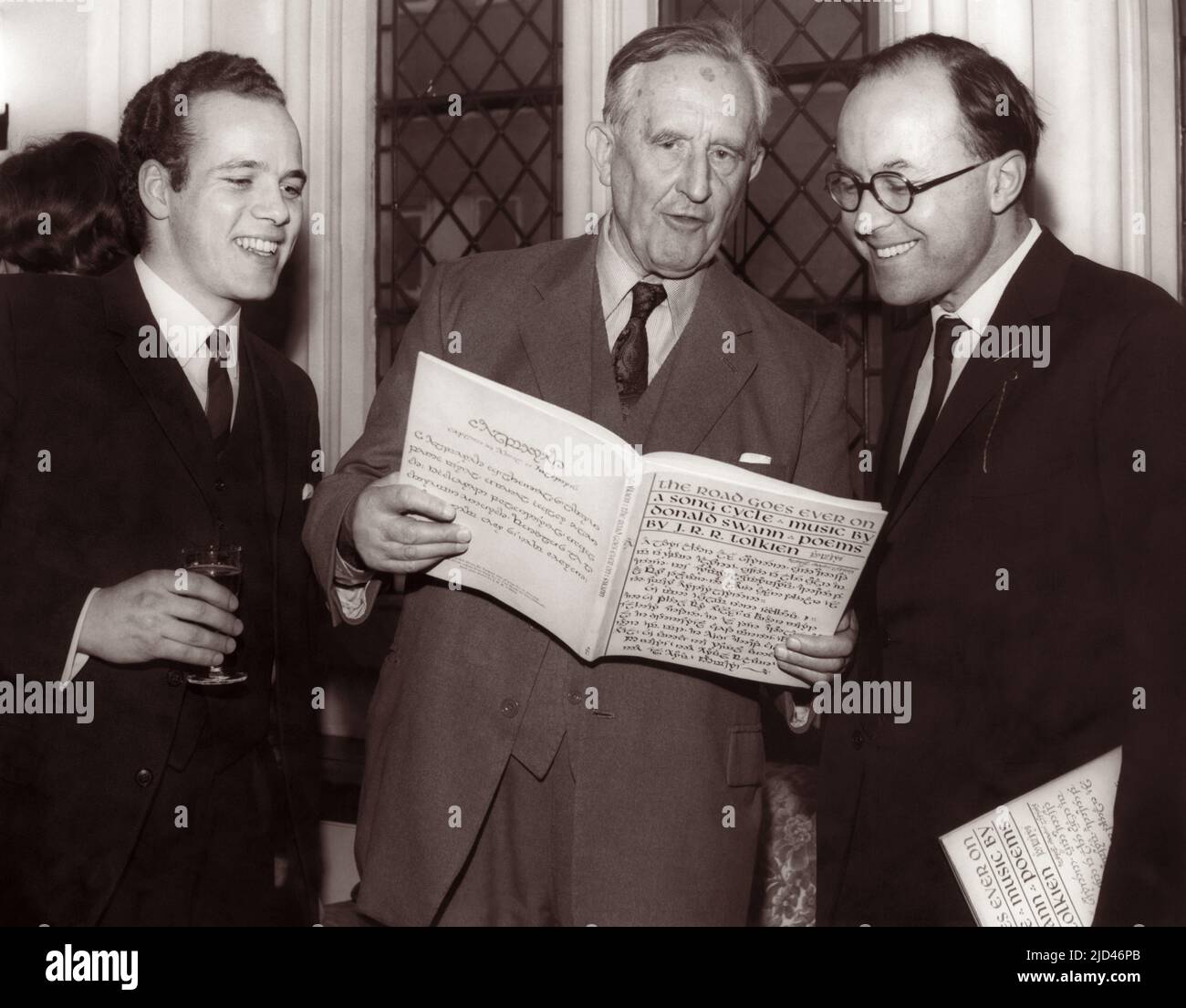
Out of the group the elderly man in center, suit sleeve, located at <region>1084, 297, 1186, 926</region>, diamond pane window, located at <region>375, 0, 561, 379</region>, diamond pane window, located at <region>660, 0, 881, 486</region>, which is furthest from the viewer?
diamond pane window, located at <region>375, 0, 561, 379</region>

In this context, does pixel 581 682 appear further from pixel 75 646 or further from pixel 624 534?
pixel 75 646

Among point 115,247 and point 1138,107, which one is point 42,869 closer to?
point 115,247

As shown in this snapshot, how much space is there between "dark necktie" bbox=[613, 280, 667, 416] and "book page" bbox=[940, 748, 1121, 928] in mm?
831

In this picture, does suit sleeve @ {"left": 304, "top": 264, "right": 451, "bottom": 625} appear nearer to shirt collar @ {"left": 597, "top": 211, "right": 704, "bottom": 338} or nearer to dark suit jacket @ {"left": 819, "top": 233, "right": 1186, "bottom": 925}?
shirt collar @ {"left": 597, "top": 211, "right": 704, "bottom": 338}

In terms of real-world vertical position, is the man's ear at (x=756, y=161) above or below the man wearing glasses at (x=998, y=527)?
above

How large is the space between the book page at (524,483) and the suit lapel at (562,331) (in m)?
0.26

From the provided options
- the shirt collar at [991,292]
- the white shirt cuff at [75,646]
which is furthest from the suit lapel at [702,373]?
the white shirt cuff at [75,646]

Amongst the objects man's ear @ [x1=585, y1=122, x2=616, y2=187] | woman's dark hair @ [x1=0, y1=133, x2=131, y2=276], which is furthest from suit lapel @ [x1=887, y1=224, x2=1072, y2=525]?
woman's dark hair @ [x1=0, y1=133, x2=131, y2=276]

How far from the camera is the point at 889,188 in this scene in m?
1.89

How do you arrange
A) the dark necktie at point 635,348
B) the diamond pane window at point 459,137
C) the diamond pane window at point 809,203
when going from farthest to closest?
the diamond pane window at point 459,137 < the diamond pane window at point 809,203 < the dark necktie at point 635,348

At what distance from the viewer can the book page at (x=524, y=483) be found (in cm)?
158

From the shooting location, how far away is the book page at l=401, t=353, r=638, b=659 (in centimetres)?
158

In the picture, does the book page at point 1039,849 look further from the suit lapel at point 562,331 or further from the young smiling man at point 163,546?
the young smiling man at point 163,546

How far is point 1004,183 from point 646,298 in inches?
23.6
